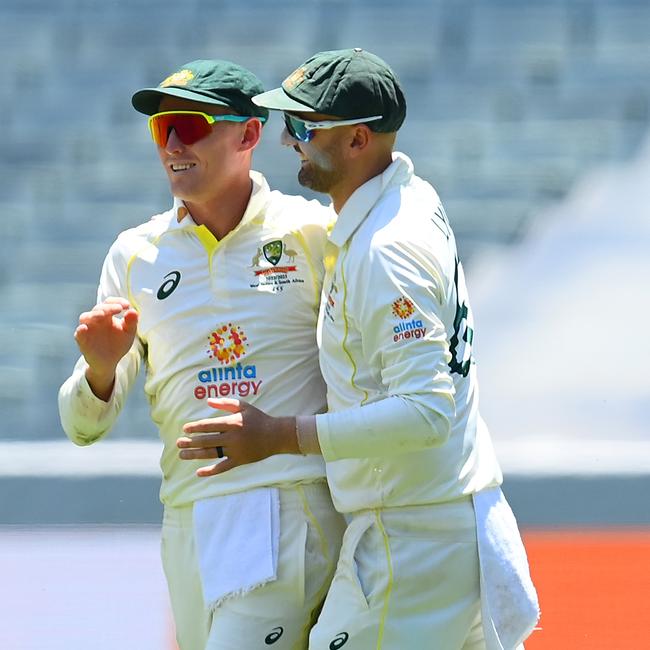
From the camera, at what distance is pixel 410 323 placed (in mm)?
1993

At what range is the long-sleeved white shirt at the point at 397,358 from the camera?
6.55ft

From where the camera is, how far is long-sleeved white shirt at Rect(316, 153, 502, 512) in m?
2.00

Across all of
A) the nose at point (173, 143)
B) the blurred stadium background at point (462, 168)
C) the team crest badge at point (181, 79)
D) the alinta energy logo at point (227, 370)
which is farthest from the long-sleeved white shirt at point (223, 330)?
the blurred stadium background at point (462, 168)

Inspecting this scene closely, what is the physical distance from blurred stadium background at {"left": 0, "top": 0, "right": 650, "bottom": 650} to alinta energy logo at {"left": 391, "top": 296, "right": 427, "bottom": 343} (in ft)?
9.62

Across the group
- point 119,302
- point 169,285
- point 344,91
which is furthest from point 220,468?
point 344,91

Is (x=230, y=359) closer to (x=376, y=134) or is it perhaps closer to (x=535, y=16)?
(x=376, y=134)

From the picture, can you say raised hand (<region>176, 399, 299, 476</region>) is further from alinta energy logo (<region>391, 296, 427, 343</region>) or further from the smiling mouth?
the smiling mouth

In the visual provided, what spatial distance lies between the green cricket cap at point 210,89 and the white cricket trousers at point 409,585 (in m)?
0.79

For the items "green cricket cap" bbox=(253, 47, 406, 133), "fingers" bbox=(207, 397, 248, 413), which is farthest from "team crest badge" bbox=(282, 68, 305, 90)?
"fingers" bbox=(207, 397, 248, 413)

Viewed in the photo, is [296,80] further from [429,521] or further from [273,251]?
[429,521]

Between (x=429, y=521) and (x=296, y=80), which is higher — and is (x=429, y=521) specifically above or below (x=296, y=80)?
below

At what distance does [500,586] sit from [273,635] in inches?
15.9

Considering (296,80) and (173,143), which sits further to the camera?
(173,143)

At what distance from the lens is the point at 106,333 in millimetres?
2275
